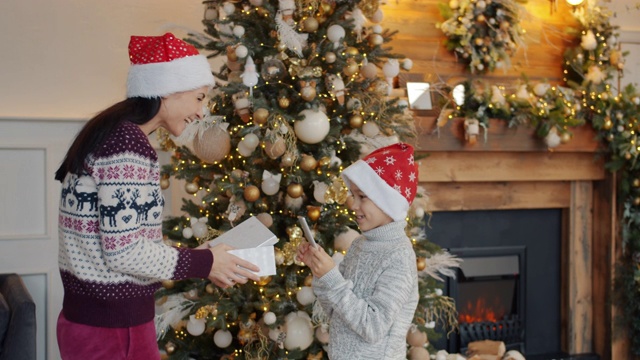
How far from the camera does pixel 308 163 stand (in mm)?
2594

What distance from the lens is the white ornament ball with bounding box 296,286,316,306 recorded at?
2.56 meters

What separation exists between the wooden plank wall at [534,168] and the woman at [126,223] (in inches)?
73.3

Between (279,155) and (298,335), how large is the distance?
0.62 metres

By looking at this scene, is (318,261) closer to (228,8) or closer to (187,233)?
(187,233)

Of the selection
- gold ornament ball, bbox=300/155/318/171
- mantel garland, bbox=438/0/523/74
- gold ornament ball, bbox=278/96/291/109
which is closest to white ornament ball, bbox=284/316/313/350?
gold ornament ball, bbox=300/155/318/171

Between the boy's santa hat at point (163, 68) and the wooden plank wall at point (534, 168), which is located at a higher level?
the boy's santa hat at point (163, 68)

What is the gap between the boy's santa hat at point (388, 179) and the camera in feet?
6.11

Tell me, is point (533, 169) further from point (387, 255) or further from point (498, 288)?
point (387, 255)

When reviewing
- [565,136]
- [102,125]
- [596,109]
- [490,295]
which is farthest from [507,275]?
[102,125]

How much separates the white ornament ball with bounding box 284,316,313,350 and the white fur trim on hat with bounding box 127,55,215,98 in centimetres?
111

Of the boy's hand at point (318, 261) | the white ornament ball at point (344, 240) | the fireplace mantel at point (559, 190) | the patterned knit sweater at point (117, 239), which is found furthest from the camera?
the fireplace mantel at point (559, 190)

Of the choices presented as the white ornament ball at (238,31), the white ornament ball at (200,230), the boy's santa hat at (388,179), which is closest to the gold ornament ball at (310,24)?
the white ornament ball at (238,31)

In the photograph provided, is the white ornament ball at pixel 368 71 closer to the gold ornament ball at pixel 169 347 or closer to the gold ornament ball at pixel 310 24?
the gold ornament ball at pixel 310 24

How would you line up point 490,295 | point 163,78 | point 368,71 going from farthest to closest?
point 490,295
point 368,71
point 163,78
